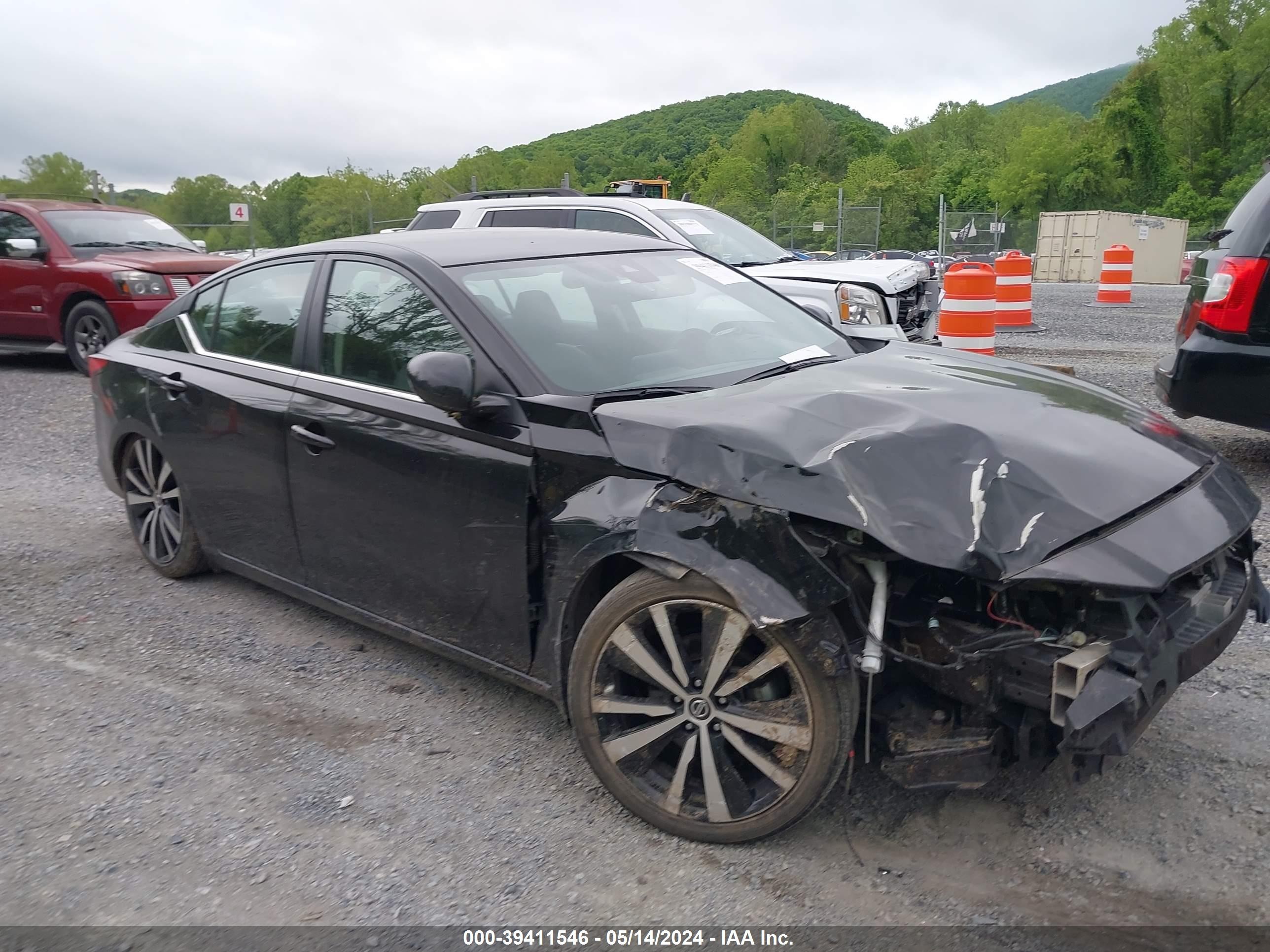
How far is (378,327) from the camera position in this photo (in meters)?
3.75

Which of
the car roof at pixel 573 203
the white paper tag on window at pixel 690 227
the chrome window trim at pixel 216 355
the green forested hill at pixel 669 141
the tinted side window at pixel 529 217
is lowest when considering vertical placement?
the chrome window trim at pixel 216 355

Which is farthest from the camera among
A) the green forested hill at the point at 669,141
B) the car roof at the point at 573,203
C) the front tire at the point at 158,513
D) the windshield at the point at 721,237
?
the green forested hill at the point at 669,141

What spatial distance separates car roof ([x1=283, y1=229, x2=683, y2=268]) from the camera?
381 cm

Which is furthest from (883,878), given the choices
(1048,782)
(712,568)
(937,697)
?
(712,568)

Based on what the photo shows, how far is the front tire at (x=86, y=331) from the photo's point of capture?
1041 centimetres

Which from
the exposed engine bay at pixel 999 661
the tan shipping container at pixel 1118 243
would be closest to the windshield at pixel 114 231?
the exposed engine bay at pixel 999 661

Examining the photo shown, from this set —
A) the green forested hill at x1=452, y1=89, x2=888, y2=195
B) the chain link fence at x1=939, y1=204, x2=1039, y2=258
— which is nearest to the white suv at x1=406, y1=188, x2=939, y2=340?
the chain link fence at x1=939, y1=204, x2=1039, y2=258

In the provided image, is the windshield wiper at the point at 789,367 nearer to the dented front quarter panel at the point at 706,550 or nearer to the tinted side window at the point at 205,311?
the dented front quarter panel at the point at 706,550

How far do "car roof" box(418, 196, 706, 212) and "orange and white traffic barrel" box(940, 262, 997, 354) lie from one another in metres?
2.53

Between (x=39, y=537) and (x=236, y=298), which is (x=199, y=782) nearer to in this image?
(x=236, y=298)

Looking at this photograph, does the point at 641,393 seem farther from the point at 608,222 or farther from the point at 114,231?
the point at 114,231

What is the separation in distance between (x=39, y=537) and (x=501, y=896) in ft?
13.9

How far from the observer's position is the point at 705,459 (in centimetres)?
276

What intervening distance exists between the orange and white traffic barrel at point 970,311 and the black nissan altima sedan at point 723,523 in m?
6.20
